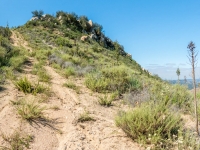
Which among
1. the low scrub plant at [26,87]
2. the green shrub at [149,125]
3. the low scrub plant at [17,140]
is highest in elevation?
the low scrub plant at [26,87]

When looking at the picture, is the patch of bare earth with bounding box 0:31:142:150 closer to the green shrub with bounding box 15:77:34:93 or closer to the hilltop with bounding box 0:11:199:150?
the hilltop with bounding box 0:11:199:150

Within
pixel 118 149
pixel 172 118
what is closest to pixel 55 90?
pixel 118 149

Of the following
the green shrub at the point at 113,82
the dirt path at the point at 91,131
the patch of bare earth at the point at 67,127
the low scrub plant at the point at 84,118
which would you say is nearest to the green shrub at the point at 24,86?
the patch of bare earth at the point at 67,127

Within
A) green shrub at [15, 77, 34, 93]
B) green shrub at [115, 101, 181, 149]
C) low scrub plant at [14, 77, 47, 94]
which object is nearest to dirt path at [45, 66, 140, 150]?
green shrub at [115, 101, 181, 149]

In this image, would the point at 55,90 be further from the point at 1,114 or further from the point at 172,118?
the point at 172,118

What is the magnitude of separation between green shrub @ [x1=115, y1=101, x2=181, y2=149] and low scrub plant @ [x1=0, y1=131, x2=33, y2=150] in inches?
65.5

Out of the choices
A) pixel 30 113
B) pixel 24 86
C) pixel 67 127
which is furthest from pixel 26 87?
pixel 67 127

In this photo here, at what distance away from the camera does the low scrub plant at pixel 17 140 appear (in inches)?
105

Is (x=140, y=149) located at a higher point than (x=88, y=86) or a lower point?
lower

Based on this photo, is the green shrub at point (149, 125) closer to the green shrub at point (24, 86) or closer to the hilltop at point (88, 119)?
the hilltop at point (88, 119)

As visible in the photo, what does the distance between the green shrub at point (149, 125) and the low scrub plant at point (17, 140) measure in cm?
166

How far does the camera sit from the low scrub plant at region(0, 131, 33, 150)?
2.68 metres

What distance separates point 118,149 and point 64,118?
1528 millimetres

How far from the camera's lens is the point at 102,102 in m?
4.92
